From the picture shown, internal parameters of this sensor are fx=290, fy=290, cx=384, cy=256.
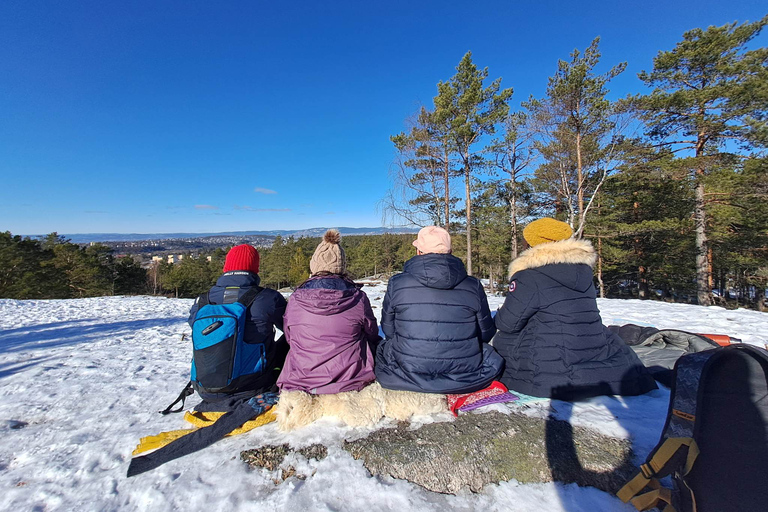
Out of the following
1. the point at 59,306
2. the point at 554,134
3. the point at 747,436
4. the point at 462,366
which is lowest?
the point at 59,306

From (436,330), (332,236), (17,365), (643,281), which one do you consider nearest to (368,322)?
(436,330)

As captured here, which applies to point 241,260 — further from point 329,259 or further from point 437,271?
point 437,271

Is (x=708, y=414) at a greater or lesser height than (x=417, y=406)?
greater

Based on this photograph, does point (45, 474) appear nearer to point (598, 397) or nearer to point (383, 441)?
point (383, 441)

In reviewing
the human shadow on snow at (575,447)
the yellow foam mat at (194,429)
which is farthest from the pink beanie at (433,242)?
the yellow foam mat at (194,429)

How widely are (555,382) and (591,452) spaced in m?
0.61

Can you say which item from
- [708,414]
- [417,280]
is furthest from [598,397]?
[417,280]

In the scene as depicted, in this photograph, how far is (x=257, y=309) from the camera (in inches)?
100

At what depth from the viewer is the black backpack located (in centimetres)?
102

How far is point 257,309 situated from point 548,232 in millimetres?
2667

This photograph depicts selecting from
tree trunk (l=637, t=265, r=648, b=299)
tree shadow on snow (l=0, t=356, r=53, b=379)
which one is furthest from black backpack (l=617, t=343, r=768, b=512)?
tree trunk (l=637, t=265, r=648, b=299)

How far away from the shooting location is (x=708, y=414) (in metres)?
1.13

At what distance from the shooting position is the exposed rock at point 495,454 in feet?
5.55

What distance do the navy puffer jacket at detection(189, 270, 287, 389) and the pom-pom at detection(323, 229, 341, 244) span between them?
71 cm
